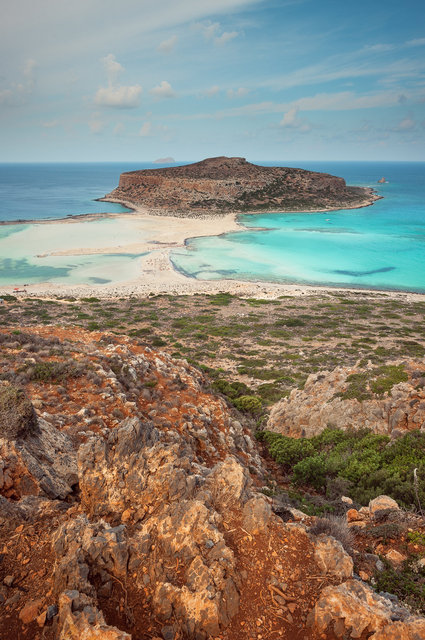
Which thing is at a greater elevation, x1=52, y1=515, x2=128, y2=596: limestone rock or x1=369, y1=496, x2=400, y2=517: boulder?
x1=52, y1=515, x2=128, y2=596: limestone rock

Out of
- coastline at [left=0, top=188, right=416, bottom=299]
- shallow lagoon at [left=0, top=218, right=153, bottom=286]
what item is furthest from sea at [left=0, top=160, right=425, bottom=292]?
Result: coastline at [left=0, top=188, right=416, bottom=299]

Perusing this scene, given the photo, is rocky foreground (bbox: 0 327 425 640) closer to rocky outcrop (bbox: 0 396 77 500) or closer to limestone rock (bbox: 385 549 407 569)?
rocky outcrop (bbox: 0 396 77 500)

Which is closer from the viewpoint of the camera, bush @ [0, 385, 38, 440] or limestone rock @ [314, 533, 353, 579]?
limestone rock @ [314, 533, 353, 579]

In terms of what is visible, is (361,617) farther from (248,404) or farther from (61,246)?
(61,246)

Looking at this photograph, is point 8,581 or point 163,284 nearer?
point 8,581

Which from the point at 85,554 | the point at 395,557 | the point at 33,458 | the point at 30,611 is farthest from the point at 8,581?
the point at 395,557

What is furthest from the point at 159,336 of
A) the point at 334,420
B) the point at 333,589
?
the point at 333,589

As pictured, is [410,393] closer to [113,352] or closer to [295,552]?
[295,552]
